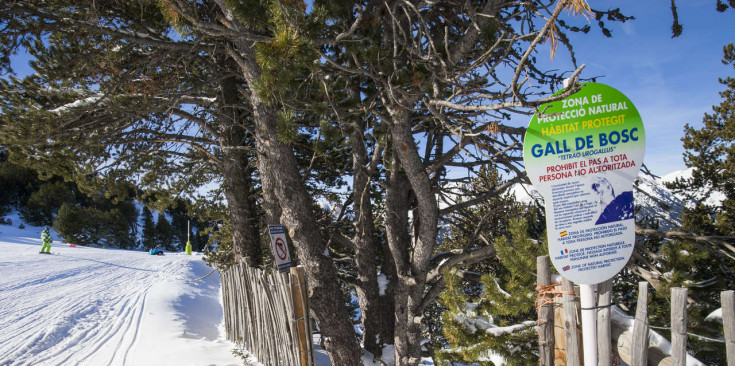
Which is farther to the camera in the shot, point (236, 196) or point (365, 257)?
point (236, 196)

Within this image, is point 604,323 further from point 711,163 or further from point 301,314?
point 711,163

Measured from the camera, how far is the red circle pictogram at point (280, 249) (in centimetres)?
475

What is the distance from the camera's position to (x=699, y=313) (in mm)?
2836

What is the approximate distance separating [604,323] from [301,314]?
10.5 feet

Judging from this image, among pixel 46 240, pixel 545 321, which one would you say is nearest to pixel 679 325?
pixel 545 321

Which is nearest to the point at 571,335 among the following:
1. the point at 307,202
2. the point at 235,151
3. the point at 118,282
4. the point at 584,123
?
the point at 584,123

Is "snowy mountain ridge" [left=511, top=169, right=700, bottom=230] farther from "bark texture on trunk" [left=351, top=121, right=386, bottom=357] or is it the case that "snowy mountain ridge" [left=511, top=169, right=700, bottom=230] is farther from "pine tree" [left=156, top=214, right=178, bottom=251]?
"pine tree" [left=156, top=214, right=178, bottom=251]

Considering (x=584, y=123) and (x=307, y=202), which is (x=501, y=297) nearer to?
(x=584, y=123)

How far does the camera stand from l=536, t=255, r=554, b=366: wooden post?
2.91 m

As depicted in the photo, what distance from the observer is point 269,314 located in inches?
225

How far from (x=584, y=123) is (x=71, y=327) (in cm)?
1047

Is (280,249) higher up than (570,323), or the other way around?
(280,249)

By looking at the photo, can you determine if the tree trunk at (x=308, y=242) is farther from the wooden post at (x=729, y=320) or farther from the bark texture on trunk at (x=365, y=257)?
the wooden post at (x=729, y=320)

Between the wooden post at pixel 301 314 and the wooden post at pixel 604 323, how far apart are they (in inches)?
121
